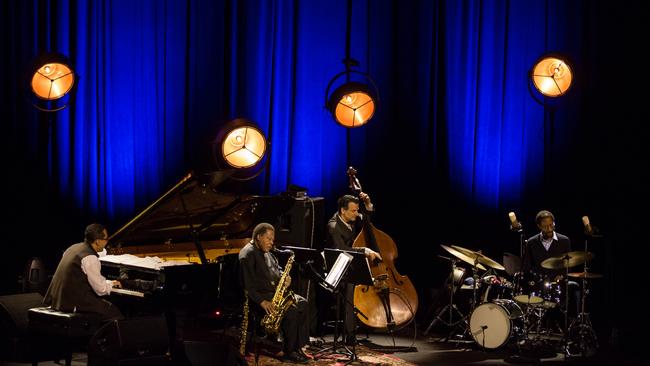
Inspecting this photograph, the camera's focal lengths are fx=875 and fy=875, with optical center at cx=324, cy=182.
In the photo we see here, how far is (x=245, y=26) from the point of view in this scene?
9328 millimetres

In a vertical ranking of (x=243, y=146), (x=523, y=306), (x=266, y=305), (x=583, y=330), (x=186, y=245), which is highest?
(x=243, y=146)

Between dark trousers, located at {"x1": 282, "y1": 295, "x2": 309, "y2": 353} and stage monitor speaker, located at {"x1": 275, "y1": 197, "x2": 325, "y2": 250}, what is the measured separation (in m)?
1.08

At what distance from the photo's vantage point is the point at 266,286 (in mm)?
7379

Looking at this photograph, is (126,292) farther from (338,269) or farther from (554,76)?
(554,76)

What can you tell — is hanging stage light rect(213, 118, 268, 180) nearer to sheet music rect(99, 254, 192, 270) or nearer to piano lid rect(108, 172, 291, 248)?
piano lid rect(108, 172, 291, 248)

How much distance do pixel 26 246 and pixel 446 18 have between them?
201 inches

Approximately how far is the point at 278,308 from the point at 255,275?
34 cm

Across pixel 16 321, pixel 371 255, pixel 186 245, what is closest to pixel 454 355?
pixel 371 255

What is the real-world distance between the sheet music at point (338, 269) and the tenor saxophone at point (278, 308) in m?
0.41

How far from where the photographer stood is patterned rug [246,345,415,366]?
24.3 feet

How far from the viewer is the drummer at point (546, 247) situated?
8383 millimetres

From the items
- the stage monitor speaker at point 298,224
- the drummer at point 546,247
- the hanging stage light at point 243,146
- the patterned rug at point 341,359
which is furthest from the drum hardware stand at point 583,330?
the hanging stage light at point 243,146

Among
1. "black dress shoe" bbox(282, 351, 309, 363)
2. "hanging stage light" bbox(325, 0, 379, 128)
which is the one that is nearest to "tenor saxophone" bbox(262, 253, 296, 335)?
"black dress shoe" bbox(282, 351, 309, 363)

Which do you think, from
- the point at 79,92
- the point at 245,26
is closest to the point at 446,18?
the point at 245,26
